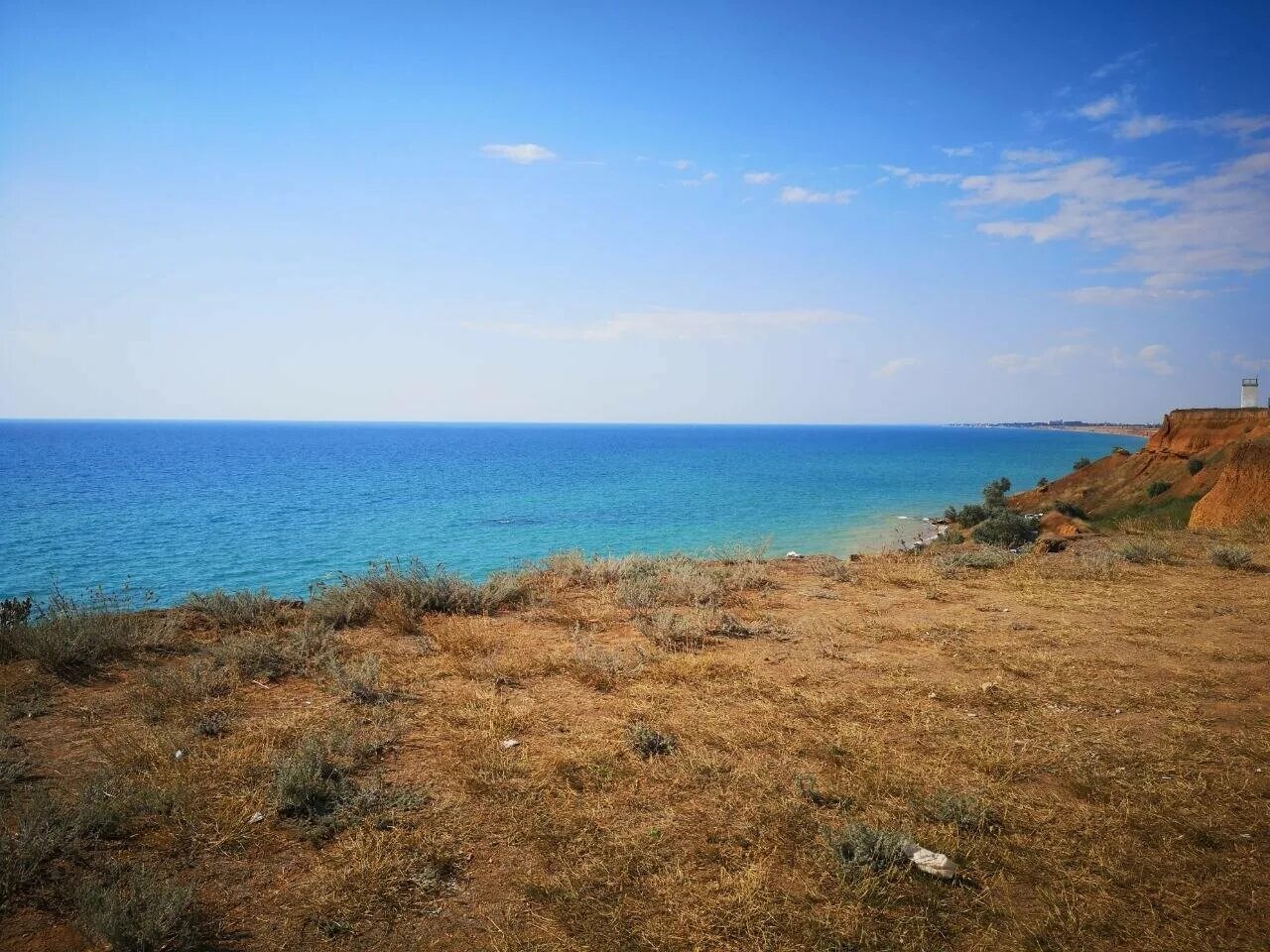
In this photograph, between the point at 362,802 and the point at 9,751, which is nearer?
the point at 362,802

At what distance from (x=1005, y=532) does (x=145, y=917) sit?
24.4 metres

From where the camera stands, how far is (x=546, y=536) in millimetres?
31328

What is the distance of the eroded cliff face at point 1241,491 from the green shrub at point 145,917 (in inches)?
911

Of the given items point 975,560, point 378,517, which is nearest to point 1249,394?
point 975,560

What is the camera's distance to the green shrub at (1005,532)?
21031 millimetres

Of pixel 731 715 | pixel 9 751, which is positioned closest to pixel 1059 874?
pixel 731 715

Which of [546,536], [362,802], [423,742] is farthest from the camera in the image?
[546,536]

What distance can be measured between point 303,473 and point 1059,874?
7289cm

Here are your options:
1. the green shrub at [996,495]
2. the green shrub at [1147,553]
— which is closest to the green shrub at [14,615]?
the green shrub at [1147,553]

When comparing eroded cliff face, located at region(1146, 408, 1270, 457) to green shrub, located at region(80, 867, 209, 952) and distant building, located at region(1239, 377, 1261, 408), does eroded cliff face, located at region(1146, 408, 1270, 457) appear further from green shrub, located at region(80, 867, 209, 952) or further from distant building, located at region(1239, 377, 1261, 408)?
green shrub, located at region(80, 867, 209, 952)

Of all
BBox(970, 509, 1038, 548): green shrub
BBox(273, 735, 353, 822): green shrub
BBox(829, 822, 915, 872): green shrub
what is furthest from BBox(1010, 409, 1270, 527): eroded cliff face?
BBox(273, 735, 353, 822): green shrub

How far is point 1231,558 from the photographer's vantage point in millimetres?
11766

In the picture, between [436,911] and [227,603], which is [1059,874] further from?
[227,603]

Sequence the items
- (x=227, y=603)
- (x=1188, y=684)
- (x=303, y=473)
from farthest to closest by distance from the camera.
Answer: (x=303, y=473) → (x=227, y=603) → (x=1188, y=684)
